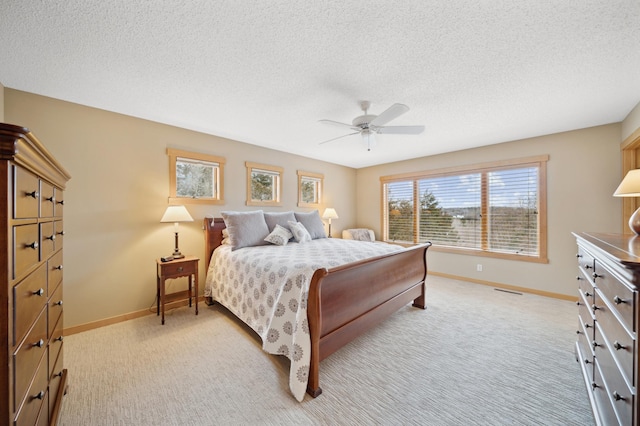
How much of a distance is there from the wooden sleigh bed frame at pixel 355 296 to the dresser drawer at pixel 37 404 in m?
1.34

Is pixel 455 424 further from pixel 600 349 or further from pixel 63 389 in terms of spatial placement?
pixel 63 389

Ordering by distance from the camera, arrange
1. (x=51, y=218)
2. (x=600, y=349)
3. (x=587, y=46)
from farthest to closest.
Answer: (x=587, y=46) < (x=600, y=349) < (x=51, y=218)

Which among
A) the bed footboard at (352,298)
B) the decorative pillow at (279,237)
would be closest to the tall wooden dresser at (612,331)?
the bed footboard at (352,298)

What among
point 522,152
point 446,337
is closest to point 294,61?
point 446,337

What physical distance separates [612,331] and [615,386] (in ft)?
0.81

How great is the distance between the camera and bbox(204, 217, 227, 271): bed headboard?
11.4ft

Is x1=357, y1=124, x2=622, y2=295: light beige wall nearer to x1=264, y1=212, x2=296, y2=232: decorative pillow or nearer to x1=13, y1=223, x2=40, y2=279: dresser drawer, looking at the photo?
x1=264, y1=212, x2=296, y2=232: decorative pillow

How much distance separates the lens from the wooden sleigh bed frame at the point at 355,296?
1737 millimetres

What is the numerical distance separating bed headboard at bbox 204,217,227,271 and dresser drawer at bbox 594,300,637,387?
3777 millimetres

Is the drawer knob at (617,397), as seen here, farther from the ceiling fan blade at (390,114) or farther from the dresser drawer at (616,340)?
the ceiling fan blade at (390,114)

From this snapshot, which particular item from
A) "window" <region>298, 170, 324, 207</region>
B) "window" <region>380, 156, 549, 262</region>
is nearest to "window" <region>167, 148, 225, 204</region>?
Result: "window" <region>298, 170, 324, 207</region>

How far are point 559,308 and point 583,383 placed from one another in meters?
1.88

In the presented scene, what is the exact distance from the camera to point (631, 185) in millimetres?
2045

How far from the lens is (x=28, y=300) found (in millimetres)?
966
